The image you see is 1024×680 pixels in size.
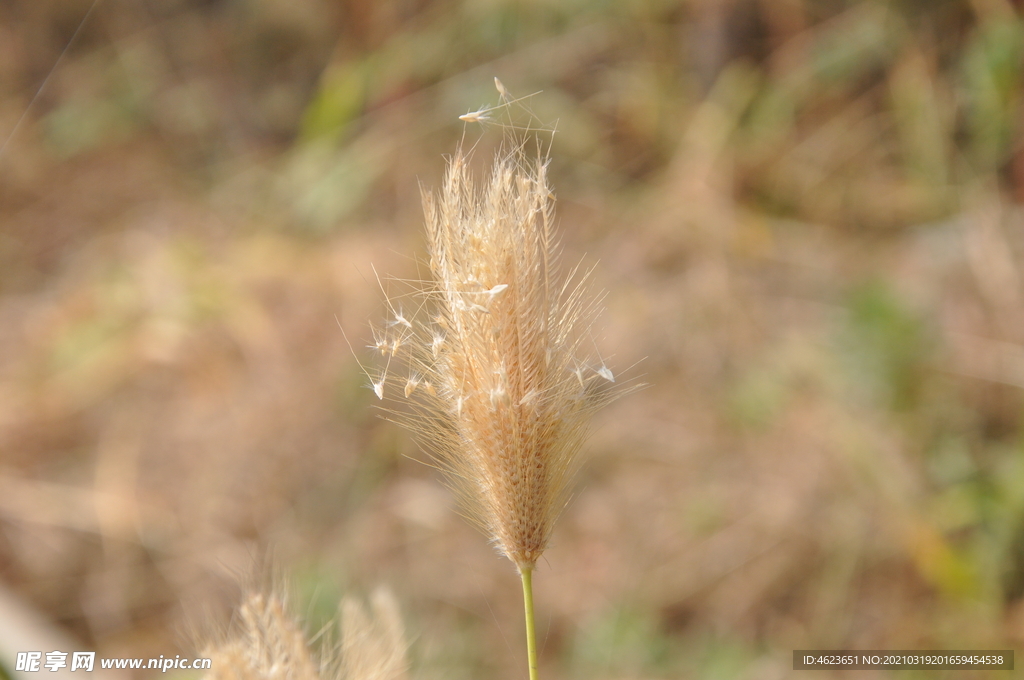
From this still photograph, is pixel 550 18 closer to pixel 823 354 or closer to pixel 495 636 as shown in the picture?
pixel 823 354

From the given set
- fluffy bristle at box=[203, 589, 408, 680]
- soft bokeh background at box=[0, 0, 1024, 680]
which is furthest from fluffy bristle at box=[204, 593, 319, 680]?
soft bokeh background at box=[0, 0, 1024, 680]

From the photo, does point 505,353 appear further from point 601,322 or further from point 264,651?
point 601,322

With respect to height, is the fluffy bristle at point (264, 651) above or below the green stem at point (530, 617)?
below

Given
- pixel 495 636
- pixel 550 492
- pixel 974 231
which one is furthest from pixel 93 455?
pixel 974 231

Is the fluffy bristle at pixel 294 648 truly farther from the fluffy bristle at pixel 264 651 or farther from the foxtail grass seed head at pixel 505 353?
the foxtail grass seed head at pixel 505 353

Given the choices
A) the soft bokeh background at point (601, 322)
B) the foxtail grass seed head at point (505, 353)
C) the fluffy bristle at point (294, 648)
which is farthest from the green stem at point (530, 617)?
the soft bokeh background at point (601, 322)

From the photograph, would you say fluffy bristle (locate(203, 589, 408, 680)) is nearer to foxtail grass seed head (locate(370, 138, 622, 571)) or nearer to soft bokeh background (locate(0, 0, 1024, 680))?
foxtail grass seed head (locate(370, 138, 622, 571))
